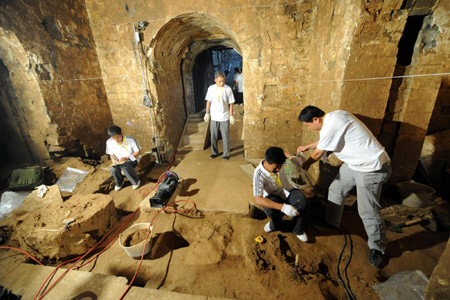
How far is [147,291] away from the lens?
198 centimetres

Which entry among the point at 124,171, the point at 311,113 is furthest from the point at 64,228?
the point at 311,113

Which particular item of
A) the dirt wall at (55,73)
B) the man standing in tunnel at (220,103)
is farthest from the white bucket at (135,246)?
the dirt wall at (55,73)

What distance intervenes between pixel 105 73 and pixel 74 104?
116cm

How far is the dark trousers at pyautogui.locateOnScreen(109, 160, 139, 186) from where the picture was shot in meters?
4.19

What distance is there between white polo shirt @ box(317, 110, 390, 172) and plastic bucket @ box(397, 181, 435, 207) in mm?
1642

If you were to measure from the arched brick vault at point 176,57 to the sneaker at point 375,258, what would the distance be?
476 centimetres

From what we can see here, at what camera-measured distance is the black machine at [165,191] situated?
10.8ft

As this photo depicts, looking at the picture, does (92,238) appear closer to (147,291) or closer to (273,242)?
(147,291)

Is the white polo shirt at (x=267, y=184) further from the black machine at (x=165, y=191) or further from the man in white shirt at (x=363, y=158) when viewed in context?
the black machine at (x=165, y=191)

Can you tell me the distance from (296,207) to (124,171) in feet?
11.9

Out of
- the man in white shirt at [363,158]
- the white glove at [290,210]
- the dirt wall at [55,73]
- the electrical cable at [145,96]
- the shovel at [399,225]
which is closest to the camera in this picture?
the man in white shirt at [363,158]

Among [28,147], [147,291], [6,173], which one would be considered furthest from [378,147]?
[6,173]

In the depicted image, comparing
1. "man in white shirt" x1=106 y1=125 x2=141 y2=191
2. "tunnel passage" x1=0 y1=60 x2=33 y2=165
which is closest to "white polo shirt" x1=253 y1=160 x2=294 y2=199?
"man in white shirt" x1=106 y1=125 x2=141 y2=191

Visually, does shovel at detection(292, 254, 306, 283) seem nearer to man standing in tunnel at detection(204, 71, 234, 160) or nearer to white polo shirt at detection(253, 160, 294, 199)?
white polo shirt at detection(253, 160, 294, 199)
